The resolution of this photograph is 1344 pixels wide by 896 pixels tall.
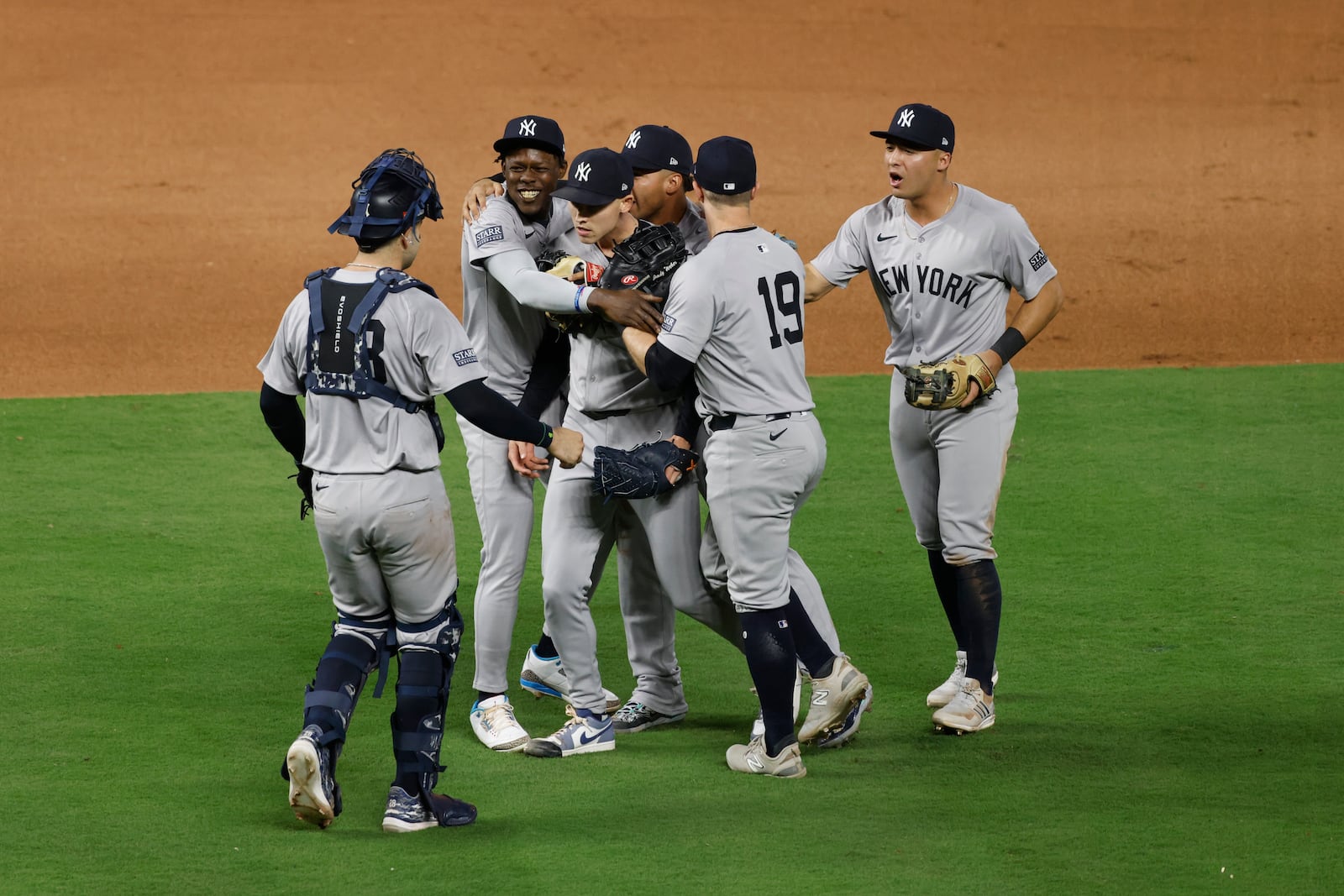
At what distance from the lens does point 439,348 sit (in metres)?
3.84

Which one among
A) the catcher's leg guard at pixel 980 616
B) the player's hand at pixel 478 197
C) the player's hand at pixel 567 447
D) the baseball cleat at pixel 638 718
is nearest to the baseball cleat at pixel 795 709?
the baseball cleat at pixel 638 718

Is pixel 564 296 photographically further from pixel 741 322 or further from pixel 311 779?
pixel 311 779

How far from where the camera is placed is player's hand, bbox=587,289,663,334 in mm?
4344

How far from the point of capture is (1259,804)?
4145mm

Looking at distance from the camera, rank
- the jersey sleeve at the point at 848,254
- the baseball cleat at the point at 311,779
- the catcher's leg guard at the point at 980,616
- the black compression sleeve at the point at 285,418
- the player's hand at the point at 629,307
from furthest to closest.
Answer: the jersey sleeve at the point at 848,254 → the catcher's leg guard at the point at 980,616 → the player's hand at the point at 629,307 → the black compression sleeve at the point at 285,418 → the baseball cleat at the point at 311,779

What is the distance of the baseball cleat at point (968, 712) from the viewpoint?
4.68 metres

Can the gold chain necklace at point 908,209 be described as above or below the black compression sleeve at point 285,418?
above

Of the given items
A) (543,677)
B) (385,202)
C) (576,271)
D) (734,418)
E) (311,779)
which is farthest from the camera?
(543,677)

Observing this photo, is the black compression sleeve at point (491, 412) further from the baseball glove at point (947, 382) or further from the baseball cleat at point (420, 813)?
the baseball glove at point (947, 382)

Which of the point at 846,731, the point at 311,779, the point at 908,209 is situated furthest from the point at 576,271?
the point at 311,779

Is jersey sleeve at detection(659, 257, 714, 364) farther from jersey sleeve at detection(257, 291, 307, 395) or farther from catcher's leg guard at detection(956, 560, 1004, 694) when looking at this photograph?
catcher's leg guard at detection(956, 560, 1004, 694)

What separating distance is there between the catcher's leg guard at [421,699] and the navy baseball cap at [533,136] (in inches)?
59.2

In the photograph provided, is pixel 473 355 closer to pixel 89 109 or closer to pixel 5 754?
pixel 5 754

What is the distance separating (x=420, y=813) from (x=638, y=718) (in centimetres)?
99
